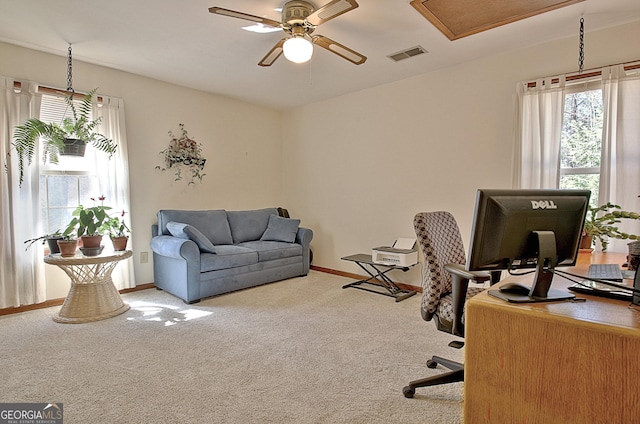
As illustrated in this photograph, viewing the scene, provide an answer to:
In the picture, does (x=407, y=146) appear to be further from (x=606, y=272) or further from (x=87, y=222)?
(x=87, y=222)

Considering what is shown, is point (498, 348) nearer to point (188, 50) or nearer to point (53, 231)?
point (188, 50)

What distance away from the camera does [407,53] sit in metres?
3.36

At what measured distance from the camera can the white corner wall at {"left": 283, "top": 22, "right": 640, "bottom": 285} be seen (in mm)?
3318

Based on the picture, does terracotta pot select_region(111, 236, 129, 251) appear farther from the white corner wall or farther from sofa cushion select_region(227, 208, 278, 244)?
the white corner wall

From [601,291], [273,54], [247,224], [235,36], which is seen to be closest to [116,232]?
[247,224]

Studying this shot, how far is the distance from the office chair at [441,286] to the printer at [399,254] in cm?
158

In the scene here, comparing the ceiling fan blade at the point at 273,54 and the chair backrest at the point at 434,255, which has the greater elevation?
the ceiling fan blade at the point at 273,54

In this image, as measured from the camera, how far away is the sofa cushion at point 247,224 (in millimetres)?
4691

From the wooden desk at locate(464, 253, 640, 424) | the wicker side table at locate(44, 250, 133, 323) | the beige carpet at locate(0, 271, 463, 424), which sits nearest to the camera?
the wooden desk at locate(464, 253, 640, 424)

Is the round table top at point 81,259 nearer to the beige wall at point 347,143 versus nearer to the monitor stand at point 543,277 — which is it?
the beige wall at point 347,143

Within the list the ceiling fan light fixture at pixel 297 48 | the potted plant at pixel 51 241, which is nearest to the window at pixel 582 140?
the ceiling fan light fixture at pixel 297 48

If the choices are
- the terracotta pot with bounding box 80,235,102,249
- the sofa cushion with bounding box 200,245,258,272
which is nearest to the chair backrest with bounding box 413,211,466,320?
the sofa cushion with bounding box 200,245,258,272

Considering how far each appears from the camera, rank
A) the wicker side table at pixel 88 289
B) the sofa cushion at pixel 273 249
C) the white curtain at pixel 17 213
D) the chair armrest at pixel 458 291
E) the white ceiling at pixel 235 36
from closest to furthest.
→ the chair armrest at pixel 458 291
the white ceiling at pixel 235 36
the wicker side table at pixel 88 289
the white curtain at pixel 17 213
the sofa cushion at pixel 273 249

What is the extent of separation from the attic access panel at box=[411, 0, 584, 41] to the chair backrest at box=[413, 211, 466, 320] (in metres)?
1.52
